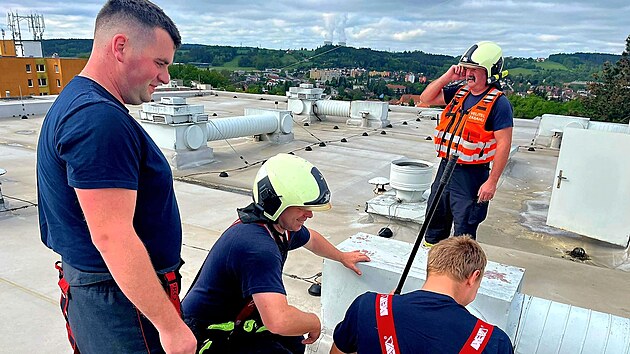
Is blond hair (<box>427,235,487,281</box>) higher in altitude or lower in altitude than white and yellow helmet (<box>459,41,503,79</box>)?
lower

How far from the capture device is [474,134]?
3.28m

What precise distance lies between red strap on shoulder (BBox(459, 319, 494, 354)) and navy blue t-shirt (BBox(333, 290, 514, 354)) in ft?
0.03

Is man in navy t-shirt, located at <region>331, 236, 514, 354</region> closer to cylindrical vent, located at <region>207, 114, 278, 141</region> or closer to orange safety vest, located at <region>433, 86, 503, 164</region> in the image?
orange safety vest, located at <region>433, 86, 503, 164</region>

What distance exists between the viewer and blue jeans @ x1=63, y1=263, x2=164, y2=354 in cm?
151

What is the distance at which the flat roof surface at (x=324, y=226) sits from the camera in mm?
3367

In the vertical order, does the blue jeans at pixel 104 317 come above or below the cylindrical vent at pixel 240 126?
above

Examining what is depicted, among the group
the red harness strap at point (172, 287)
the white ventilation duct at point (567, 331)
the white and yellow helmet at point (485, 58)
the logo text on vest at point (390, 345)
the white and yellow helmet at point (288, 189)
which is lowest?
the white ventilation duct at point (567, 331)

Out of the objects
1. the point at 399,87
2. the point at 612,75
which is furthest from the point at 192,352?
the point at 612,75

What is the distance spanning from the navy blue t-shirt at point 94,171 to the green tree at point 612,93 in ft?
98.1

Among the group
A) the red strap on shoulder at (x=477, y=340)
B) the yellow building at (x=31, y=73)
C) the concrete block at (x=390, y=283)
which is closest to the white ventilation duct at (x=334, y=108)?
the concrete block at (x=390, y=283)

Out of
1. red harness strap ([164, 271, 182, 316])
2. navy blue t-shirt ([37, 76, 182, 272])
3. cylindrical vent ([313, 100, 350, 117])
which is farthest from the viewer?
cylindrical vent ([313, 100, 350, 117])

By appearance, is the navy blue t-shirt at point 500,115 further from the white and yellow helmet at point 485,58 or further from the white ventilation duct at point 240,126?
the white ventilation duct at point 240,126

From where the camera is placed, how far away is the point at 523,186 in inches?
323

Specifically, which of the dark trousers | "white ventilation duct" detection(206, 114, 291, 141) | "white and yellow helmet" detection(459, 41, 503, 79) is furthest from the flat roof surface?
"white and yellow helmet" detection(459, 41, 503, 79)
